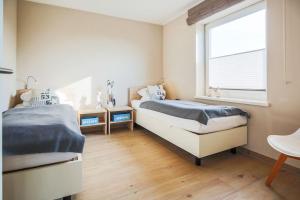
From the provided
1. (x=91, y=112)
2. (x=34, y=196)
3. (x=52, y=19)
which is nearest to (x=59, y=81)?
(x=91, y=112)

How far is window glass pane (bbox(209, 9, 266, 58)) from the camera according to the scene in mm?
2369

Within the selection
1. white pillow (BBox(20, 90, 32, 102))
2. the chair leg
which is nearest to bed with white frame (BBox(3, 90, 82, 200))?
the chair leg

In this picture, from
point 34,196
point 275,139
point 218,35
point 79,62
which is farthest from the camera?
point 79,62

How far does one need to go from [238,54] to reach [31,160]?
2822 mm

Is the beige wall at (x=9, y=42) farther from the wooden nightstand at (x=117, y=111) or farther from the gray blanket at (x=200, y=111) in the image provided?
the gray blanket at (x=200, y=111)

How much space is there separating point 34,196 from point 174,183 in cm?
115

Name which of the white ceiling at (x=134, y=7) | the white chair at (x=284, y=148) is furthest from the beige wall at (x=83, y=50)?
the white chair at (x=284, y=148)

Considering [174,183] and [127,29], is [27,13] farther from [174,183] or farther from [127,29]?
[174,183]

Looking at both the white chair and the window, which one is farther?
the window

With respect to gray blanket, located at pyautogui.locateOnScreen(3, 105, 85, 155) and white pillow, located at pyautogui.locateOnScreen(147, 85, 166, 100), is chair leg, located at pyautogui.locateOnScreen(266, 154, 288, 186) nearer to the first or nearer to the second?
gray blanket, located at pyautogui.locateOnScreen(3, 105, 85, 155)

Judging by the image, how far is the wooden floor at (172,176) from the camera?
1.54m

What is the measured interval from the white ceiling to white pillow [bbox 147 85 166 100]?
1.45 metres

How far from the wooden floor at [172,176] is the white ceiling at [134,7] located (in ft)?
7.85

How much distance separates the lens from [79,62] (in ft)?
11.0
